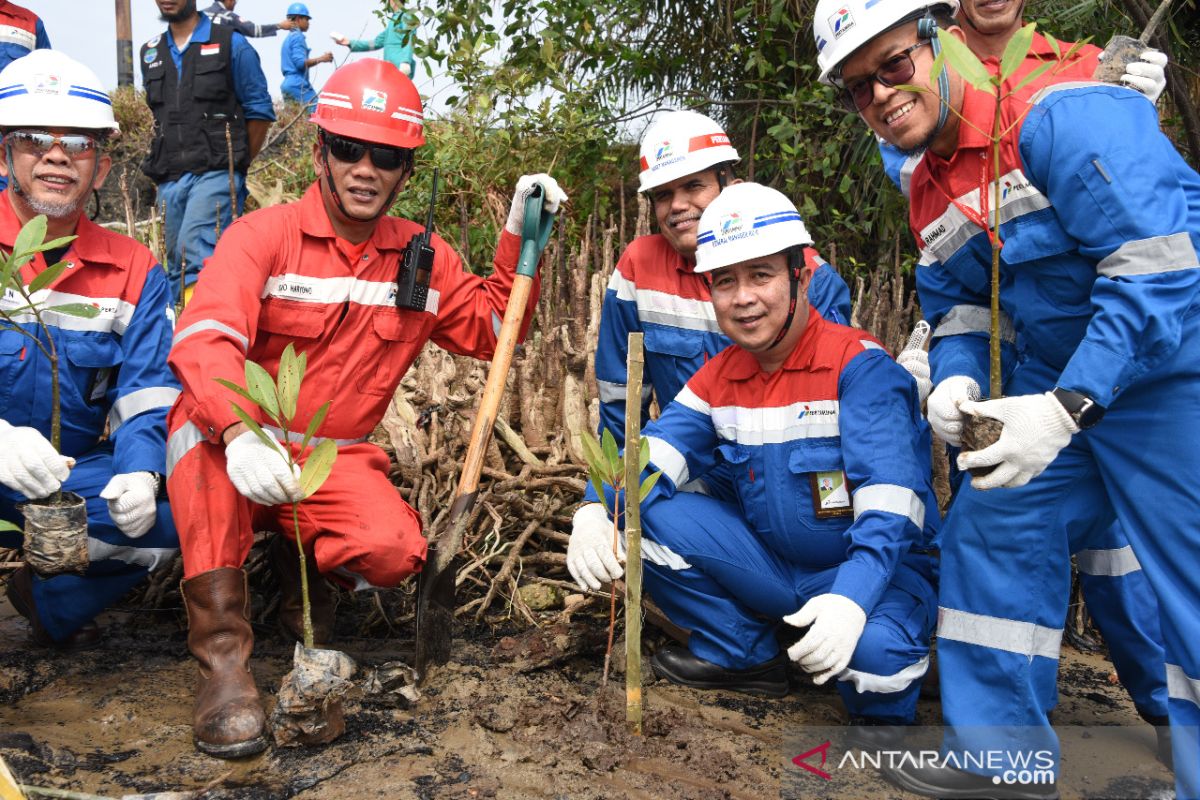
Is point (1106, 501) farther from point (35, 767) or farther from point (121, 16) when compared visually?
point (121, 16)

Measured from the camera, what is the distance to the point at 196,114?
5754mm

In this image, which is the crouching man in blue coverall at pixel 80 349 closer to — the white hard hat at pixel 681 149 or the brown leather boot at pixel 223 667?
the brown leather boot at pixel 223 667

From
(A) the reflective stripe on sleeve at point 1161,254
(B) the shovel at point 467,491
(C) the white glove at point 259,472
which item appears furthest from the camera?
(B) the shovel at point 467,491

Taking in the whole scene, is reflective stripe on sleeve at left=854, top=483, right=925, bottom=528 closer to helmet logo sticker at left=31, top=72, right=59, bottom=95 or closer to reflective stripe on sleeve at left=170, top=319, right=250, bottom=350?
reflective stripe on sleeve at left=170, top=319, right=250, bottom=350

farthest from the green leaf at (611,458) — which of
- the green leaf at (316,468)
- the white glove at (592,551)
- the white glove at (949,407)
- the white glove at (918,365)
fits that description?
the white glove at (918,365)

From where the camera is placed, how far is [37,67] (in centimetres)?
319

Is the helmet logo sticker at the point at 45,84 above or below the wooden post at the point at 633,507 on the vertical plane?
above

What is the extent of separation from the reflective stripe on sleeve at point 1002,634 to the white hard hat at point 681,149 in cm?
178

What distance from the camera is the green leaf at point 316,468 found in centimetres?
248

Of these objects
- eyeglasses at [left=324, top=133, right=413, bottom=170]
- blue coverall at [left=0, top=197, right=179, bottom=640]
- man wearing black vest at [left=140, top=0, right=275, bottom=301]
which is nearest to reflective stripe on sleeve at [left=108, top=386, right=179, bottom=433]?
blue coverall at [left=0, top=197, right=179, bottom=640]

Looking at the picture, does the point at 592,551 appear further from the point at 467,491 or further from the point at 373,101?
the point at 373,101

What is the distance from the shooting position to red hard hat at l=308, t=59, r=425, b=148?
10.3 ft

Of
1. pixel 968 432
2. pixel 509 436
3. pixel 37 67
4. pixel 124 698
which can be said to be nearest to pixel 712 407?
pixel 968 432

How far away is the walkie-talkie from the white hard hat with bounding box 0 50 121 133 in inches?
40.5
